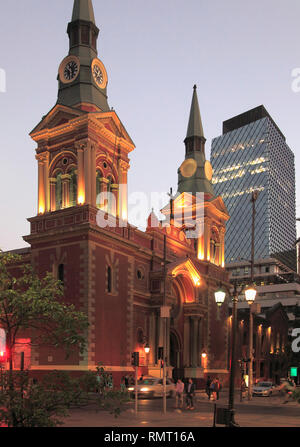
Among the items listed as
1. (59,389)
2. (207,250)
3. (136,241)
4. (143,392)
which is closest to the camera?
Result: (59,389)

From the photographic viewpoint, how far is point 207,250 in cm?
5944

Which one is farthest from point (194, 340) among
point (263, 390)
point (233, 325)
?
point (233, 325)

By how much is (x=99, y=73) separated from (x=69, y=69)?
8.24 ft

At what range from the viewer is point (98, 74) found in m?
46.7

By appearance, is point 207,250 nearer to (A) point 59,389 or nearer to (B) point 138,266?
(B) point 138,266

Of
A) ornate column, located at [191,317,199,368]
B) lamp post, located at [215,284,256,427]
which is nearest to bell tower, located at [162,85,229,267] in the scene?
ornate column, located at [191,317,199,368]

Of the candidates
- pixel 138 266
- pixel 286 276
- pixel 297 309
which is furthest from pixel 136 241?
pixel 286 276

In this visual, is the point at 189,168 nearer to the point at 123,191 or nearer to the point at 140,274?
the point at 123,191

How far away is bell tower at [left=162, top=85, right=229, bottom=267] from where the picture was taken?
59625 mm

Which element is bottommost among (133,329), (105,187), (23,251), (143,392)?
(143,392)

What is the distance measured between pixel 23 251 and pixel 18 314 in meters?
34.8

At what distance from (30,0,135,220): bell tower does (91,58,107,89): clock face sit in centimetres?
8

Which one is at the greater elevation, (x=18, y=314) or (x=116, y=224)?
(x=116, y=224)

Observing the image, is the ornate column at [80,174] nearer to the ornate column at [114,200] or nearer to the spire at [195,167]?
the ornate column at [114,200]
